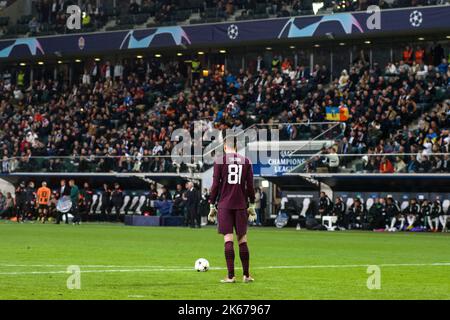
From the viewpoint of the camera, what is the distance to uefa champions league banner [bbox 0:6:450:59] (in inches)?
1918

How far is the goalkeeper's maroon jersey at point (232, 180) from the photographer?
16172 mm

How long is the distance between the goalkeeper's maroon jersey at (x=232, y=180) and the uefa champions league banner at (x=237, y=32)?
108 feet

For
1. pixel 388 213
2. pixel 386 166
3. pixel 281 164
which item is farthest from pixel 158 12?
pixel 388 213

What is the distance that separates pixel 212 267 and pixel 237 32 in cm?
3569

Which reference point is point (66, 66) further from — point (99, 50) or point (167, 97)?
point (167, 97)

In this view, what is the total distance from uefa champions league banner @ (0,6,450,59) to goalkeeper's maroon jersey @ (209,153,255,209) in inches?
1293

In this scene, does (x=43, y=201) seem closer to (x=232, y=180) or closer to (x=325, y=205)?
(x=325, y=205)

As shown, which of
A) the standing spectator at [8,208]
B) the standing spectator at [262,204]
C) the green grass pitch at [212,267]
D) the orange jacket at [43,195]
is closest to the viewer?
the green grass pitch at [212,267]

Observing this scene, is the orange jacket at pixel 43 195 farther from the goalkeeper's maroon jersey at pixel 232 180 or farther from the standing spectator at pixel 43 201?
the goalkeeper's maroon jersey at pixel 232 180

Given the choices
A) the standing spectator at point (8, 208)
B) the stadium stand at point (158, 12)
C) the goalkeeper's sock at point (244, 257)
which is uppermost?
the stadium stand at point (158, 12)

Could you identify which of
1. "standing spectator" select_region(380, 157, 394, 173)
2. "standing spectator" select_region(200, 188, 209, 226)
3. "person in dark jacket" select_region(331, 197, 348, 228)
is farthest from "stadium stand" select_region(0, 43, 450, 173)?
"standing spectator" select_region(200, 188, 209, 226)

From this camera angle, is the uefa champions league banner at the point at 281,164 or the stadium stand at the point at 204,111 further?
the uefa champions league banner at the point at 281,164

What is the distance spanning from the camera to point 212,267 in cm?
1959

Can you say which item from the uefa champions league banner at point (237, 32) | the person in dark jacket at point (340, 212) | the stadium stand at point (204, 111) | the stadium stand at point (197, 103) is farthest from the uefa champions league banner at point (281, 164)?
the uefa champions league banner at point (237, 32)
